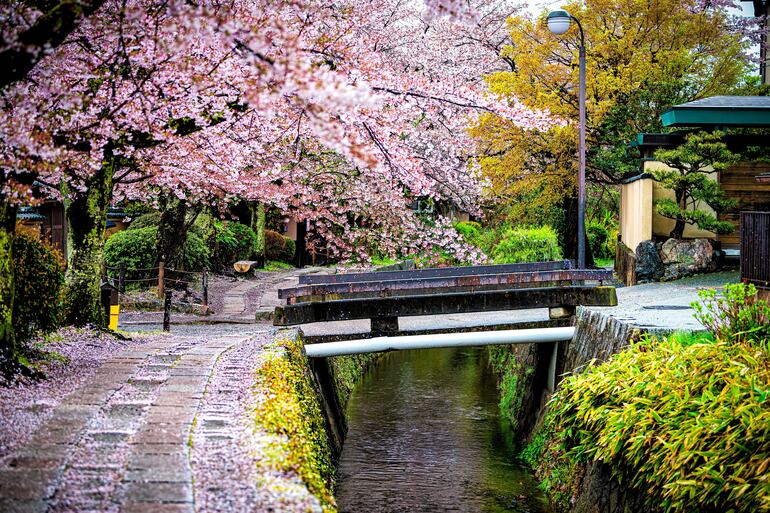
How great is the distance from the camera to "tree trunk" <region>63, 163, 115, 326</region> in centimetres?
1163

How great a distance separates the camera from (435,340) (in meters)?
11.8

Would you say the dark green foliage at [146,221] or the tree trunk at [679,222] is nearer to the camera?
the tree trunk at [679,222]

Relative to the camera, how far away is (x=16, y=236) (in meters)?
9.25

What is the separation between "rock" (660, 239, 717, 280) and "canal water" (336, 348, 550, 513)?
198 inches

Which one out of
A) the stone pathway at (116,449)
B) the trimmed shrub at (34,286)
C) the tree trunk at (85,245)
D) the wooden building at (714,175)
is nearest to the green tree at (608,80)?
the wooden building at (714,175)

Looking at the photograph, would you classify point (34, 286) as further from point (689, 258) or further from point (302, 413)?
point (689, 258)

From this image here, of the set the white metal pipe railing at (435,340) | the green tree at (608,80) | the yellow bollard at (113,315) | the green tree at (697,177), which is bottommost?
the white metal pipe railing at (435,340)

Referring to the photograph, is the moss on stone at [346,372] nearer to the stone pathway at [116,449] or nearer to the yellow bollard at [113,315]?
the yellow bollard at [113,315]

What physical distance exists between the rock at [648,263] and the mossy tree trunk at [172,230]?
36.8 ft

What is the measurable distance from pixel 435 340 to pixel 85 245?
517cm

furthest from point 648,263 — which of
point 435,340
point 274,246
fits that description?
point 274,246

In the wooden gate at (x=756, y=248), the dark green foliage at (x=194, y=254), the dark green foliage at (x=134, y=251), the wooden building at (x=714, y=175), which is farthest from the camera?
the dark green foliage at (x=194, y=254)

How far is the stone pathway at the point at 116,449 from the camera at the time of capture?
475cm

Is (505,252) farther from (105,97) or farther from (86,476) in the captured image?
(86,476)
